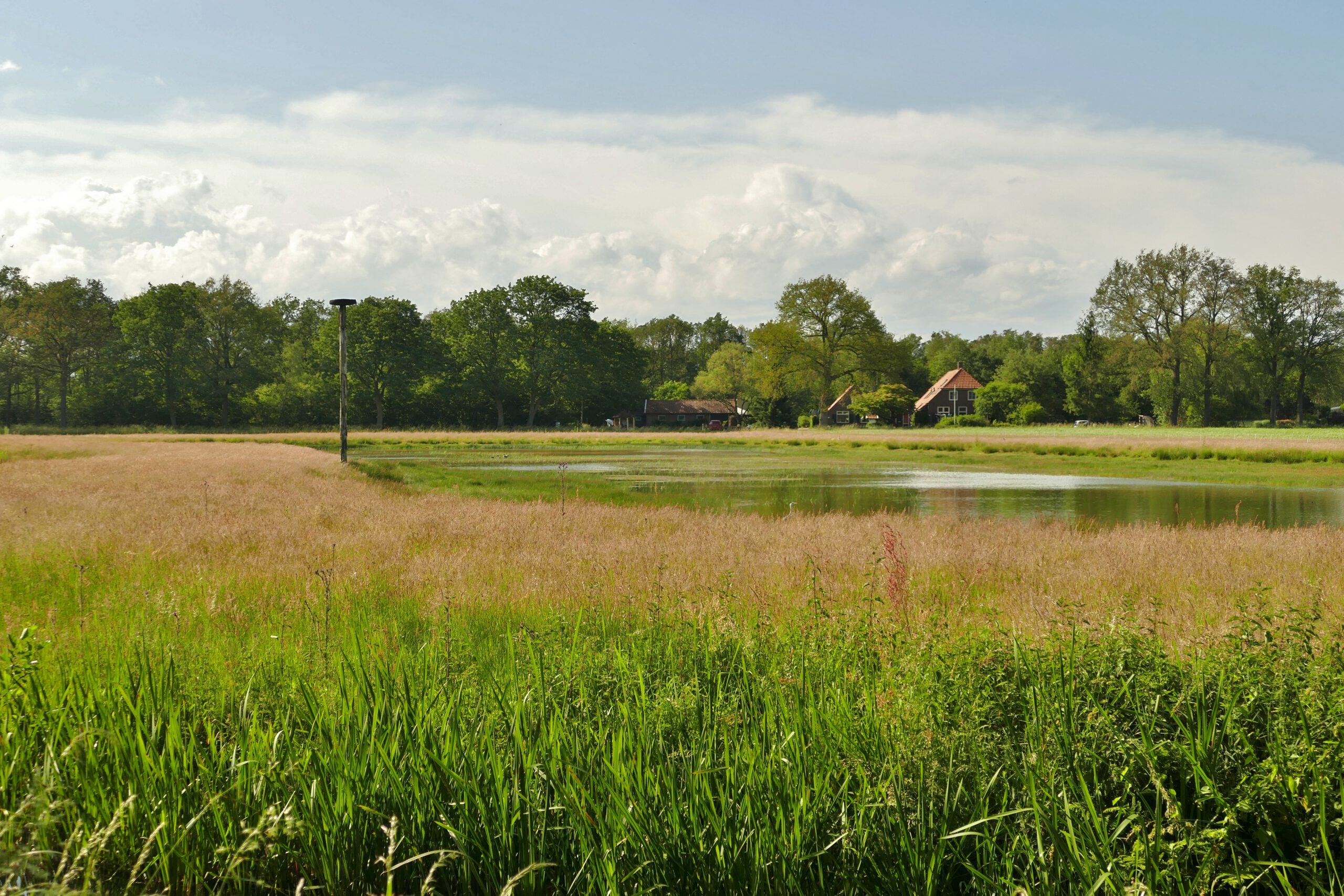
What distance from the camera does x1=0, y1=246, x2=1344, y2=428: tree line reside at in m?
82.4

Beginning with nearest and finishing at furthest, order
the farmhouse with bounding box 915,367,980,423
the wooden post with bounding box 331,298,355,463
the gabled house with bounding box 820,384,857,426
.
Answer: the wooden post with bounding box 331,298,355,463, the farmhouse with bounding box 915,367,980,423, the gabled house with bounding box 820,384,857,426

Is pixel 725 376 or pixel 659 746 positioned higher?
pixel 725 376

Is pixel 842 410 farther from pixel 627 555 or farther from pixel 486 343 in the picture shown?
pixel 627 555

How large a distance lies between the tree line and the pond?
1991 inches

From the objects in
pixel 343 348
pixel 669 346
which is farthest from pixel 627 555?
pixel 669 346

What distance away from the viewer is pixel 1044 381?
103 metres

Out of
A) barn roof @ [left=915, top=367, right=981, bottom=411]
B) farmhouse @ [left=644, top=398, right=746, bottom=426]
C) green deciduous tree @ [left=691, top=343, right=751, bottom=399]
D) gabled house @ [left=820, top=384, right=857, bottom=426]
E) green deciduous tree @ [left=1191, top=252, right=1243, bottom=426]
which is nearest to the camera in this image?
green deciduous tree @ [left=1191, top=252, right=1243, bottom=426]

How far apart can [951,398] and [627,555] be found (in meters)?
111

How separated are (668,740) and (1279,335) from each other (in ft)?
358

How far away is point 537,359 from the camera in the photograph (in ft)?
313

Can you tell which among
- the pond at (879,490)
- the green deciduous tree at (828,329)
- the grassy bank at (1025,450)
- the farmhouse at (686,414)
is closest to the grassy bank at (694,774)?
the pond at (879,490)

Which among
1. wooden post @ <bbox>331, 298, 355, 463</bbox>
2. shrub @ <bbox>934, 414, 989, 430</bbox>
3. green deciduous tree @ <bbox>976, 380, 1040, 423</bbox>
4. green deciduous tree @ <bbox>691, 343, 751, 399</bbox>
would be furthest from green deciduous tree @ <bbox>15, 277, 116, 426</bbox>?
green deciduous tree @ <bbox>976, 380, 1040, 423</bbox>

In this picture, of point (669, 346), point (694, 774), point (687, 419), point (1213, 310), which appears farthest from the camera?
point (669, 346)

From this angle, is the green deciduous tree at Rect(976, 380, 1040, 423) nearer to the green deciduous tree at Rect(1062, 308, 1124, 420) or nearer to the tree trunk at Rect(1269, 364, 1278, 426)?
the green deciduous tree at Rect(1062, 308, 1124, 420)
